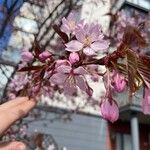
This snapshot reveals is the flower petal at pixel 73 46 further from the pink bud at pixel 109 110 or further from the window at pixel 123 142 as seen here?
the window at pixel 123 142

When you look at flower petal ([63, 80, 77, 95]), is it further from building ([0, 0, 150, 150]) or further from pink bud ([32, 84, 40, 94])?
building ([0, 0, 150, 150])

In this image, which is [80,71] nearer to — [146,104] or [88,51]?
[88,51]

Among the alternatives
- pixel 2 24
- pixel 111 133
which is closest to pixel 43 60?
pixel 2 24

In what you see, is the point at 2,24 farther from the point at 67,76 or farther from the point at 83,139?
the point at 83,139

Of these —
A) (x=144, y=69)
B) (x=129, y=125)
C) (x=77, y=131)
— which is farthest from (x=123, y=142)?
(x=144, y=69)

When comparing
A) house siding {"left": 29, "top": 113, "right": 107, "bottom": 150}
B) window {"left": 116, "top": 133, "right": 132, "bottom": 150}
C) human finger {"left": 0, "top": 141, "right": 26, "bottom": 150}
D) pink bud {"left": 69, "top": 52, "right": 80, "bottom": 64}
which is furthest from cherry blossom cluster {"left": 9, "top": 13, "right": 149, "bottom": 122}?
window {"left": 116, "top": 133, "right": 132, "bottom": 150}

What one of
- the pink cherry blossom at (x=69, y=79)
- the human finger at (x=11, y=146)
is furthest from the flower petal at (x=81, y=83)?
the human finger at (x=11, y=146)
